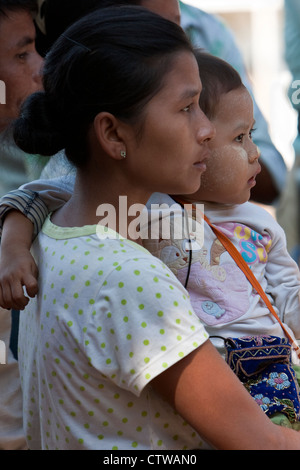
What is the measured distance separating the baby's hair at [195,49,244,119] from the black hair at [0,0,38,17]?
726 mm

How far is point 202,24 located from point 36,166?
1.24 metres

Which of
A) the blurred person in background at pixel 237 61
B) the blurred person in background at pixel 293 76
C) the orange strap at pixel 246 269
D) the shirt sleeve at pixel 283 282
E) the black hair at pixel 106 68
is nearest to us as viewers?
the black hair at pixel 106 68

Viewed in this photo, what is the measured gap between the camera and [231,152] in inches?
86.4

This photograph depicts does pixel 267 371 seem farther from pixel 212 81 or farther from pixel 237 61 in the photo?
pixel 237 61

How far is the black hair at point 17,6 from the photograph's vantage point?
2.58 meters

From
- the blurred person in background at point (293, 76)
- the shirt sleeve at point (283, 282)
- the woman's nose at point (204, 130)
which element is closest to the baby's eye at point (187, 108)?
the woman's nose at point (204, 130)

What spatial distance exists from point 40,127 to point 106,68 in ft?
0.86

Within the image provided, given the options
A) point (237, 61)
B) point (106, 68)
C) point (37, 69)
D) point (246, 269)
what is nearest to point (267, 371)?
point (246, 269)

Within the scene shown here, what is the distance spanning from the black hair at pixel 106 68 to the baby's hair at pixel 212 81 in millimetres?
346

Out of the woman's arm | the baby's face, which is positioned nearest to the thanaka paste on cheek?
the baby's face

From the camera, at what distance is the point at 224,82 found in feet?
7.23

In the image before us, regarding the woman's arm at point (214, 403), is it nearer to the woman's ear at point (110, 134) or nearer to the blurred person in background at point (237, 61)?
the woman's ear at point (110, 134)

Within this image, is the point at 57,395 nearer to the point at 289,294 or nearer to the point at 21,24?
the point at 289,294

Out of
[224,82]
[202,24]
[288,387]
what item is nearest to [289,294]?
[288,387]
